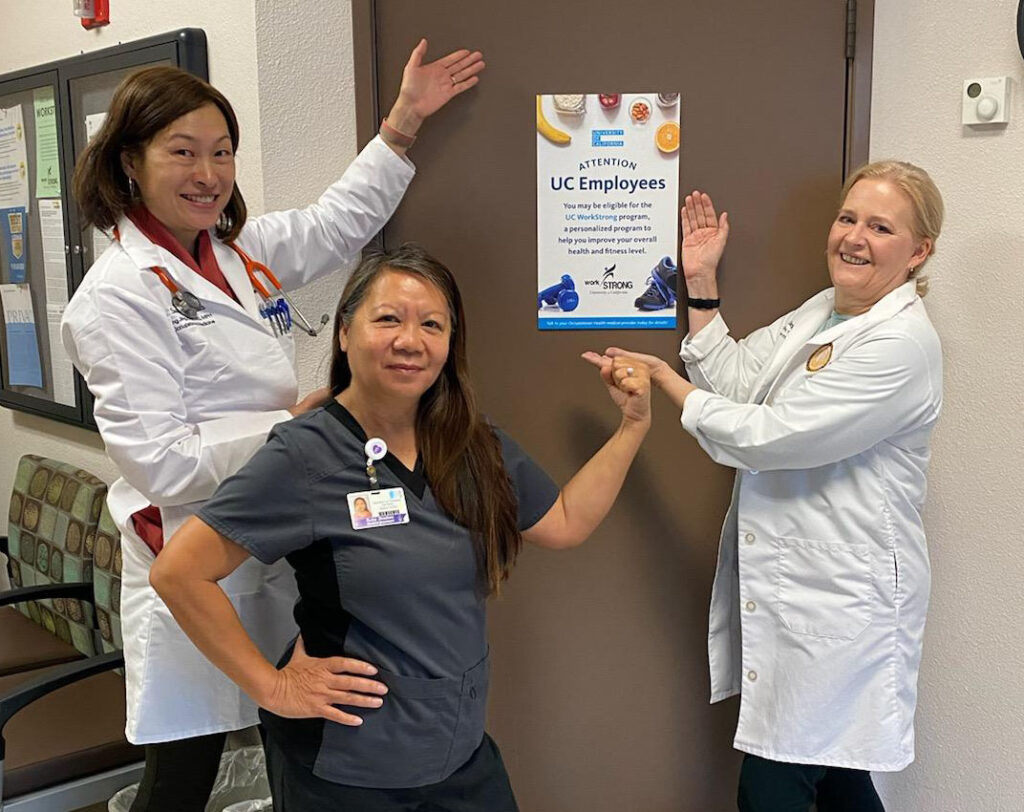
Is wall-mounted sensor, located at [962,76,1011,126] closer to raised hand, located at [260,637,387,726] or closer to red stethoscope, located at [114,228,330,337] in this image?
red stethoscope, located at [114,228,330,337]

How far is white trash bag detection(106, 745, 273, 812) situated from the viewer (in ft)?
6.49

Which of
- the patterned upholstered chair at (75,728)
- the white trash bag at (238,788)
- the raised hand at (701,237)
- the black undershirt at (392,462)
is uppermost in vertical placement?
the raised hand at (701,237)

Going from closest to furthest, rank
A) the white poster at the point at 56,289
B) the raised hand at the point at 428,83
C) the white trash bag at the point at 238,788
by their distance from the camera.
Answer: the raised hand at the point at 428,83 < the white trash bag at the point at 238,788 < the white poster at the point at 56,289

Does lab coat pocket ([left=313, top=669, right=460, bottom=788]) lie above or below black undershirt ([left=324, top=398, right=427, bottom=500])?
below

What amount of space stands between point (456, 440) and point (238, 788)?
3.47 feet

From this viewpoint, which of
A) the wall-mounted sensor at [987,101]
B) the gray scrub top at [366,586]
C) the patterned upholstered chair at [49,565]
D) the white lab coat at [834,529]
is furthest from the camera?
the patterned upholstered chair at [49,565]

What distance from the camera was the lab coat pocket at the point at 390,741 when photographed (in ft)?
4.50

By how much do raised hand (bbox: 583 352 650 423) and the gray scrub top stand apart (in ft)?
1.22

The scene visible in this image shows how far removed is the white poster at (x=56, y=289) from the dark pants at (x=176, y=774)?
4.36ft

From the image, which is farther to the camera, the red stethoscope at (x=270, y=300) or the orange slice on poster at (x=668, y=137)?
the orange slice on poster at (x=668, y=137)

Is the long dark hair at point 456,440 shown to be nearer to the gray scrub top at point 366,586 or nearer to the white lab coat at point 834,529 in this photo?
the gray scrub top at point 366,586

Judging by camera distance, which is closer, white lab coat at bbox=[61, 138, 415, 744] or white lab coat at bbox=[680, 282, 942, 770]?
white lab coat at bbox=[61, 138, 415, 744]

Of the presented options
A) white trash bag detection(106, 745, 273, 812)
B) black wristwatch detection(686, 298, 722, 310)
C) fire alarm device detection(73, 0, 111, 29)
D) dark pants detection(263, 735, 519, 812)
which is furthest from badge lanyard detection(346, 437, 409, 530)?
fire alarm device detection(73, 0, 111, 29)

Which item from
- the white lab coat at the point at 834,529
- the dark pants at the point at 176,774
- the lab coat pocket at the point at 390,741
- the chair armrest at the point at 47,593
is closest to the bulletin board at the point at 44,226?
the chair armrest at the point at 47,593
